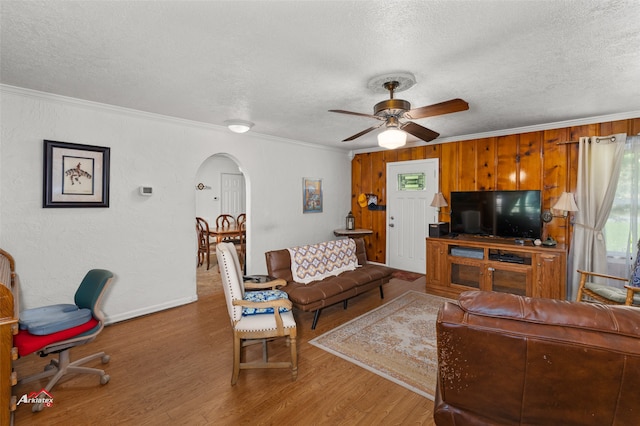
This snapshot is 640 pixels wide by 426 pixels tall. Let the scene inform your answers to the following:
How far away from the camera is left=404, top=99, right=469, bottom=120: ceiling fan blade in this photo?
239 cm

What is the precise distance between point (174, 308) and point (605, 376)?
4.11 m

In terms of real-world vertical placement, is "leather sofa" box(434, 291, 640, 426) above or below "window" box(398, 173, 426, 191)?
below

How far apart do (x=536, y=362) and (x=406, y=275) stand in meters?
4.44

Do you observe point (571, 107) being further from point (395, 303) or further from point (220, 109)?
point (220, 109)

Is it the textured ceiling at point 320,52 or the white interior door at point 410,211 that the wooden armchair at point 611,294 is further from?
the white interior door at point 410,211

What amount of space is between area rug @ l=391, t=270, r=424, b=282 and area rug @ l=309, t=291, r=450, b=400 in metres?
1.32

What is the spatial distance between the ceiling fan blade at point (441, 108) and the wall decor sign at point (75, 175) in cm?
330

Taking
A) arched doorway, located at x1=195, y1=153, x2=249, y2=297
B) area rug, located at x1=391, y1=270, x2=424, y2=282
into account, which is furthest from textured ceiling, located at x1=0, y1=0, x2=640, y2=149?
arched doorway, located at x1=195, y1=153, x2=249, y2=297

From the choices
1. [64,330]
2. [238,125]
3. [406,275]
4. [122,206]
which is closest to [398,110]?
[238,125]

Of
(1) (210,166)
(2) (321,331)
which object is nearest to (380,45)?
(2) (321,331)

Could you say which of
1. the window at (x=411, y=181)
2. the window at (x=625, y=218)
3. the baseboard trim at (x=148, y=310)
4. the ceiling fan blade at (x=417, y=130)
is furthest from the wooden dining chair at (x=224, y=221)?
the window at (x=625, y=218)

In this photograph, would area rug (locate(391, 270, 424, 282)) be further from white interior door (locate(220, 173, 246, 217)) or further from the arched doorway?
white interior door (locate(220, 173, 246, 217))

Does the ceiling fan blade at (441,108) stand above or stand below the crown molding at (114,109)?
below

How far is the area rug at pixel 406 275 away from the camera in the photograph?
207 inches
